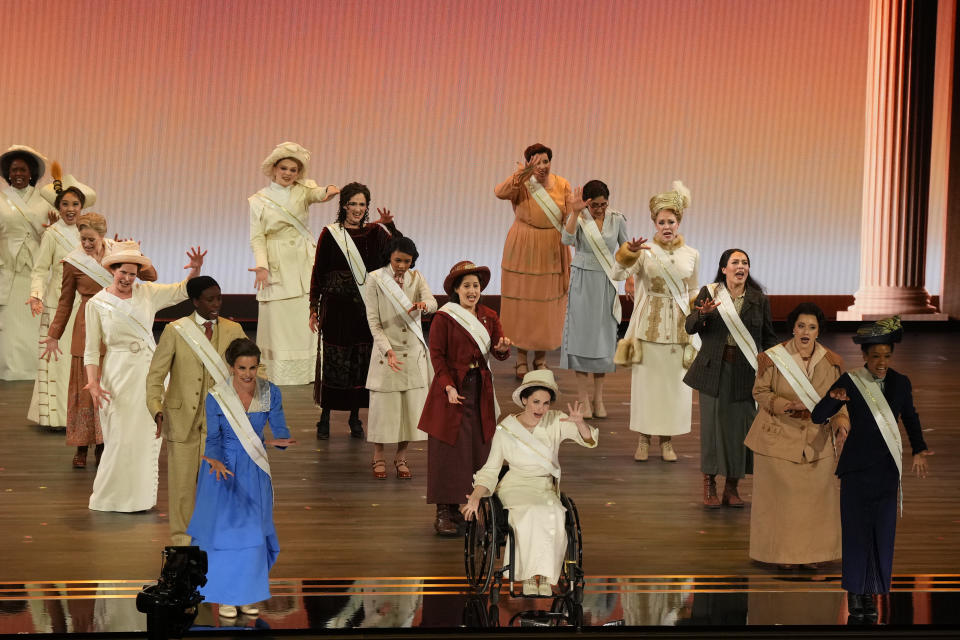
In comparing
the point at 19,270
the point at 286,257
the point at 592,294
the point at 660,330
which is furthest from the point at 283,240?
the point at 660,330

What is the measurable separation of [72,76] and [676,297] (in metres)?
6.96

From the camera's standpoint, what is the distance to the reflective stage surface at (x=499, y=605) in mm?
4789

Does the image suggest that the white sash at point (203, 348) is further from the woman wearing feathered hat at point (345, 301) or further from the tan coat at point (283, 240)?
the tan coat at point (283, 240)

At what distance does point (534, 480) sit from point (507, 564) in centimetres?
31

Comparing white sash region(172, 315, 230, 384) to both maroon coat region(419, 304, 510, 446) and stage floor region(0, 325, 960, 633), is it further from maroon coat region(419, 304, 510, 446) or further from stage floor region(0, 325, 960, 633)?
maroon coat region(419, 304, 510, 446)

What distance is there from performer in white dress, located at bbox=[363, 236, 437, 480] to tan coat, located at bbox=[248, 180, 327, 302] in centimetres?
210

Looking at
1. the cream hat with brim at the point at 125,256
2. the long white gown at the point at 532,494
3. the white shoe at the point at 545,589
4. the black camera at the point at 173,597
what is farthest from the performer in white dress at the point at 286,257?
the black camera at the point at 173,597

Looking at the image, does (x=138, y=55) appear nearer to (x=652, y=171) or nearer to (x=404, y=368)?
(x=652, y=171)

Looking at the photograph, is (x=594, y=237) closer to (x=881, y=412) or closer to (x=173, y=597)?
(x=881, y=412)

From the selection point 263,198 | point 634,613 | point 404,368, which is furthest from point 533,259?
point 634,613

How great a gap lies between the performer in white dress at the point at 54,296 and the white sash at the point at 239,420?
3086mm

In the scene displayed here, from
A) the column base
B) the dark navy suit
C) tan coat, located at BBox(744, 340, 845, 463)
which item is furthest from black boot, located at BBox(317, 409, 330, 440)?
the column base

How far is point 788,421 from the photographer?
5.46 metres

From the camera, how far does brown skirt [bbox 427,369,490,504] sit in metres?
5.92
